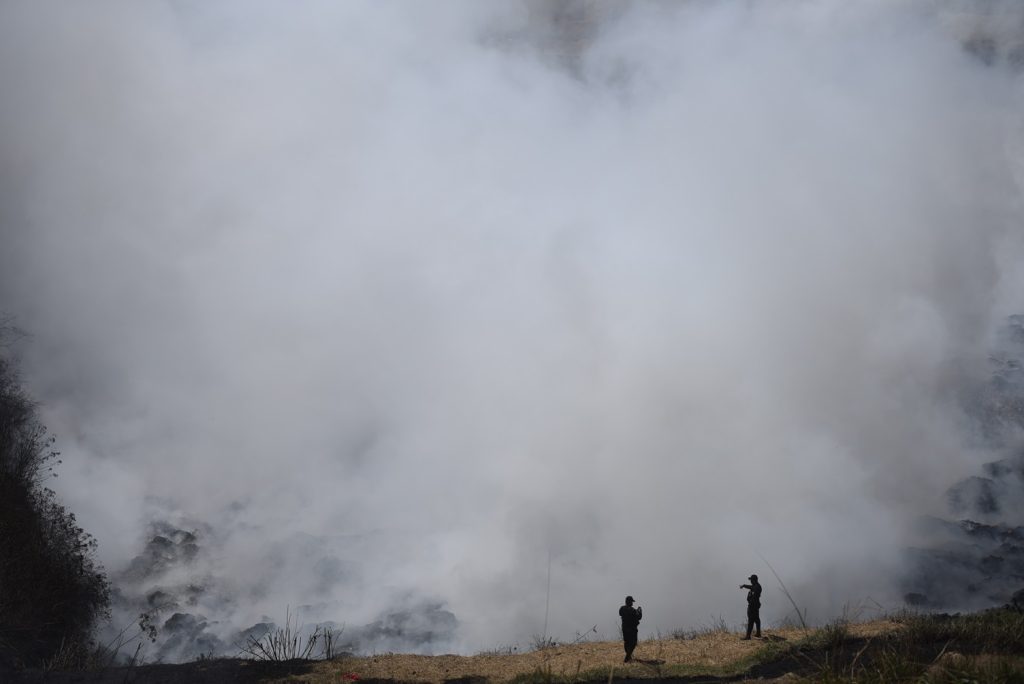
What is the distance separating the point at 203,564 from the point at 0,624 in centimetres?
5072

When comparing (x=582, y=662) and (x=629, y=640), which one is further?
(x=582, y=662)

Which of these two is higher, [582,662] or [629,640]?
[629,640]

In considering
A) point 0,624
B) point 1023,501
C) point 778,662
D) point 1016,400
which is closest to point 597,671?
point 778,662

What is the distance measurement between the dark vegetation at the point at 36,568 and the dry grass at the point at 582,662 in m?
11.8

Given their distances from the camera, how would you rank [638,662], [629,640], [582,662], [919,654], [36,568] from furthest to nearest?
[36,568]
[582,662]
[629,640]
[638,662]
[919,654]

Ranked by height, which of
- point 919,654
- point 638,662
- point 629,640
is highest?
point 919,654

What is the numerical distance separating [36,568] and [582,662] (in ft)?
94.7

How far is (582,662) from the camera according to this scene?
77.4 feet

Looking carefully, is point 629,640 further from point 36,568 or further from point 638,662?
point 36,568

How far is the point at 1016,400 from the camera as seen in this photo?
107 metres

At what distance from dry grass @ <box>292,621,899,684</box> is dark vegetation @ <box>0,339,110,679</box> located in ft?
38.8

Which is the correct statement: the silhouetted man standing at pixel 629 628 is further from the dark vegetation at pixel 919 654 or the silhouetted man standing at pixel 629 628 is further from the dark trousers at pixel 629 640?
the dark vegetation at pixel 919 654

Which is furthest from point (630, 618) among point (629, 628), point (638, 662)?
point (638, 662)

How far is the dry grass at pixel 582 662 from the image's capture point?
21.4 metres
